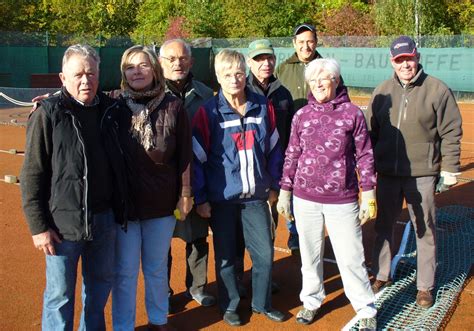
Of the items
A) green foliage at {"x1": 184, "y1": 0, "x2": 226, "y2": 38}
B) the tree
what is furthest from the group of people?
green foliage at {"x1": 184, "y1": 0, "x2": 226, "y2": 38}

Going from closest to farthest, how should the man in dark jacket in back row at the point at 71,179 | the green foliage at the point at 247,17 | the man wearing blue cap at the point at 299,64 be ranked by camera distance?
1. the man in dark jacket in back row at the point at 71,179
2. the man wearing blue cap at the point at 299,64
3. the green foliage at the point at 247,17

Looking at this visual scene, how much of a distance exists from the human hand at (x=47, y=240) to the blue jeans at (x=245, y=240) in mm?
1298

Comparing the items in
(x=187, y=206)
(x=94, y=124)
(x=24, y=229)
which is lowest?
(x=24, y=229)

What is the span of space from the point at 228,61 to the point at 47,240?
5.63 feet

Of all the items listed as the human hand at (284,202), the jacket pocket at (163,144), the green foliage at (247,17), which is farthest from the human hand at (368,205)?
the green foliage at (247,17)

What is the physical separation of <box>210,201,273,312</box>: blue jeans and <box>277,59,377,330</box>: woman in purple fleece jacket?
0.67 ft

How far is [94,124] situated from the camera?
324 centimetres

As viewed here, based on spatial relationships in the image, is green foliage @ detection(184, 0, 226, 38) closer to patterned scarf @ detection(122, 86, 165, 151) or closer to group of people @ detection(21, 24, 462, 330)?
group of people @ detection(21, 24, 462, 330)

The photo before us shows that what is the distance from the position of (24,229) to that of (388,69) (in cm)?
1743

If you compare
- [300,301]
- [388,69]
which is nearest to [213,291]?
[300,301]

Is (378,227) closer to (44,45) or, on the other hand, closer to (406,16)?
(44,45)

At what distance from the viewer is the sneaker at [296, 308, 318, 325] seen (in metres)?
4.20

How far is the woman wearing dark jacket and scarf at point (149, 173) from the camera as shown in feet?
11.4

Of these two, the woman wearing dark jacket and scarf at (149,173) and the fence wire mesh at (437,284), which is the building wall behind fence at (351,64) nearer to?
the fence wire mesh at (437,284)
